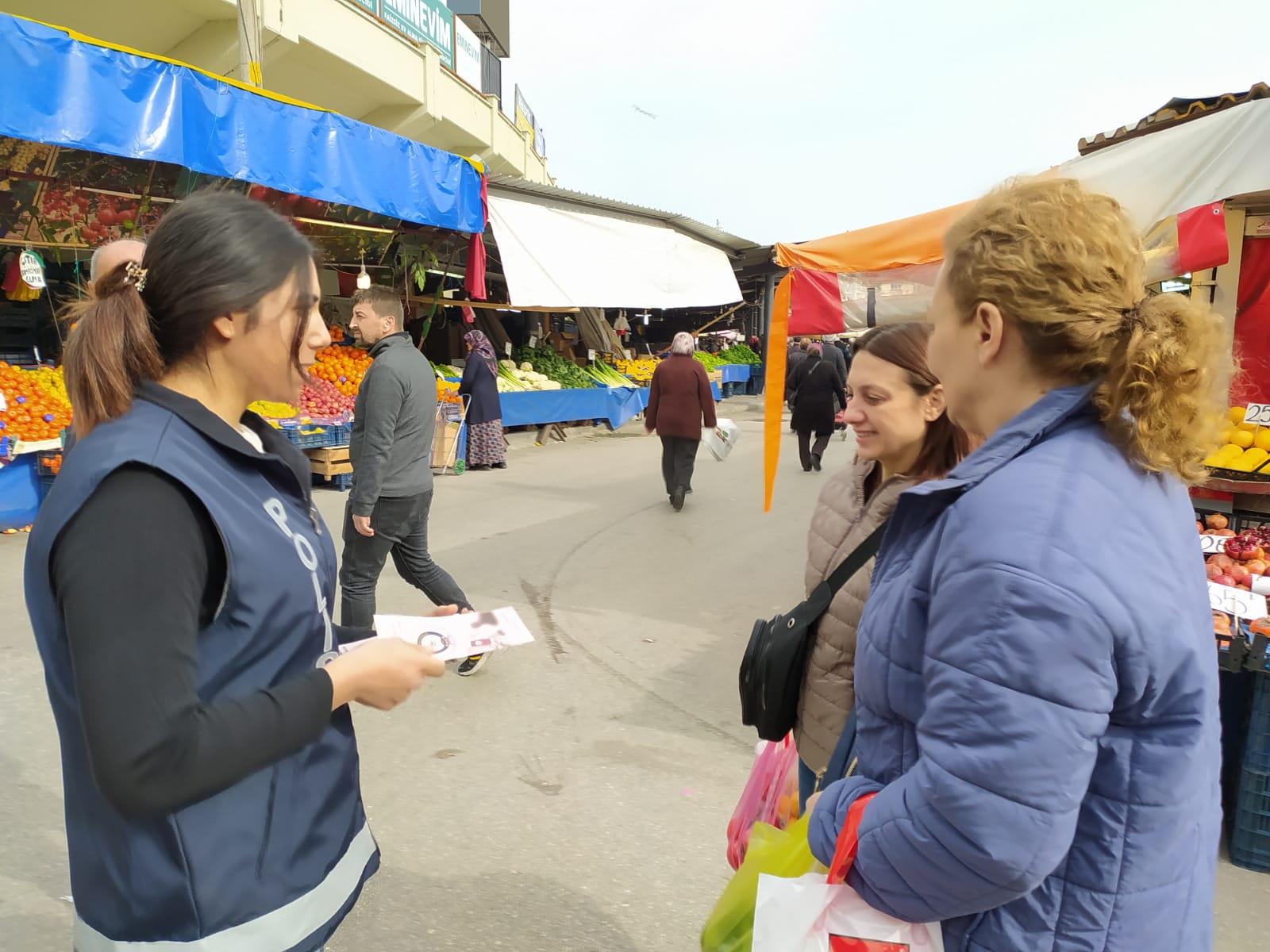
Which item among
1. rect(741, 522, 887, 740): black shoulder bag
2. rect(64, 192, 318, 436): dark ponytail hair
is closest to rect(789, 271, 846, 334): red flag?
rect(741, 522, 887, 740): black shoulder bag

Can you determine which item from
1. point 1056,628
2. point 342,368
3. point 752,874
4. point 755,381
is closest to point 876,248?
point 752,874

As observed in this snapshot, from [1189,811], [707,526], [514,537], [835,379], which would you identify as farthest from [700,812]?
[835,379]

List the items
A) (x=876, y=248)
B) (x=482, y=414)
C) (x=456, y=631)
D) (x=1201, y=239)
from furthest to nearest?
(x=482, y=414)
(x=876, y=248)
(x=1201, y=239)
(x=456, y=631)

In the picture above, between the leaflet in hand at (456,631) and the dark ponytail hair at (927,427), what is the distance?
1.05 meters

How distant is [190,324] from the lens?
1.26 meters

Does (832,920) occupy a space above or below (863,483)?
below

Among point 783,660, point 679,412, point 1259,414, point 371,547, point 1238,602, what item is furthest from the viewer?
point 679,412


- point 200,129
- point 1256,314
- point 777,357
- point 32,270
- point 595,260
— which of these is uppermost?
point 200,129

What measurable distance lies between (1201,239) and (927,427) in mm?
2763

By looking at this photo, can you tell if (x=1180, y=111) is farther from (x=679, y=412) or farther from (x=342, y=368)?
(x=342, y=368)

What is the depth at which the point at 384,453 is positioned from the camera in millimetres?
4070

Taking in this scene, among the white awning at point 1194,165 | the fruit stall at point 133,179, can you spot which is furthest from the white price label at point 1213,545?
the fruit stall at point 133,179

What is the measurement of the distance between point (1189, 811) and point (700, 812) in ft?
7.70

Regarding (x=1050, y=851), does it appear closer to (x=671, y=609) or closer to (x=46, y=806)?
(x=46, y=806)
